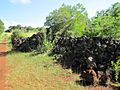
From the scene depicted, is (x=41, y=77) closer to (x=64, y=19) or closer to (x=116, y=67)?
(x=116, y=67)

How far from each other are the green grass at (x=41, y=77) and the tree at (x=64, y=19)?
11.2m

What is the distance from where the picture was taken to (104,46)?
50.6 feet

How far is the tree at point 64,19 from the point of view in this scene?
97.7ft

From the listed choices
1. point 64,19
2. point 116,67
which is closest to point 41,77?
point 116,67

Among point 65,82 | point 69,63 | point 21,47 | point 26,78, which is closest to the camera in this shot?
point 65,82

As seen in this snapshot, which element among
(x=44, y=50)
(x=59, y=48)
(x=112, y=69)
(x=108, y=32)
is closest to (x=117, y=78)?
(x=112, y=69)

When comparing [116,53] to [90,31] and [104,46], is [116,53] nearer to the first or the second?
[104,46]

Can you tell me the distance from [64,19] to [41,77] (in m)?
17.9

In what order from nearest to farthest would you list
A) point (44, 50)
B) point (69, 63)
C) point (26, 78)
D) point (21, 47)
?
point (26, 78), point (69, 63), point (44, 50), point (21, 47)

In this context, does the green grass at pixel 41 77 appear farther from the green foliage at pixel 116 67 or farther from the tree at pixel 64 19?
the tree at pixel 64 19

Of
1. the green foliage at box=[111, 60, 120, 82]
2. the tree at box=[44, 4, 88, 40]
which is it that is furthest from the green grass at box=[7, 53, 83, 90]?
the tree at box=[44, 4, 88, 40]

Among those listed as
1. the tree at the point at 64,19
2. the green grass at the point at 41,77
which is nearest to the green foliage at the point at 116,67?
the green grass at the point at 41,77

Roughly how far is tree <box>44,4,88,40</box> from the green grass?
441 inches

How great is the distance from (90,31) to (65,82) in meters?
9.92
